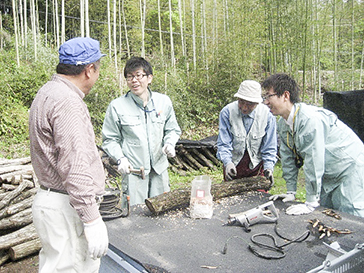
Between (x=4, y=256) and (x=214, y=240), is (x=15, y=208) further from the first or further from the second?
(x=214, y=240)

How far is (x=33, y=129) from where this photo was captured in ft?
5.01

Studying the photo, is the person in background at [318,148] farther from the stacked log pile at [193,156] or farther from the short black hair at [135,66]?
the stacked log pile at [193,156]

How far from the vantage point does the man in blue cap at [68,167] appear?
57.8 inches

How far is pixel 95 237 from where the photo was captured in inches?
59.4

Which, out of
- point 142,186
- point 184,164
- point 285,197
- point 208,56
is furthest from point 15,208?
point 208,56

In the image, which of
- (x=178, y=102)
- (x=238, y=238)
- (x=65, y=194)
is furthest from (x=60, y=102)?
(x=178, y=102)

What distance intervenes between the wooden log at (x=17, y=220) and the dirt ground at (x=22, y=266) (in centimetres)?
36

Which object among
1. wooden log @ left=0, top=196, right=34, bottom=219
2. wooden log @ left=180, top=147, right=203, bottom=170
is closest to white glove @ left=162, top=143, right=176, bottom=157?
wooden log @ left=0, top=196, right=34, bottom=219

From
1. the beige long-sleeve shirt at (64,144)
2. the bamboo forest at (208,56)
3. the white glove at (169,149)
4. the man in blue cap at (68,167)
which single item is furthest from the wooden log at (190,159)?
the beige long-sleeve shirt at (64,144)

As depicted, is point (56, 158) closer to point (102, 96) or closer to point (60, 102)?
point (60, 102)

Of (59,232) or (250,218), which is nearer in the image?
(59,232)

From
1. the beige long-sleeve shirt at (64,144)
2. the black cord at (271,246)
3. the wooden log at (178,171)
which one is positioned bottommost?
the wooden log at (178,171)

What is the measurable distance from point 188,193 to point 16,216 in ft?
7.07

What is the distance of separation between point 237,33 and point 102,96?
386 cm
